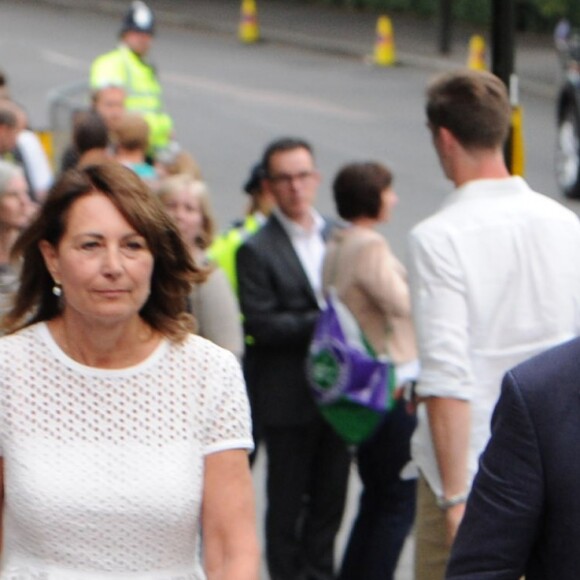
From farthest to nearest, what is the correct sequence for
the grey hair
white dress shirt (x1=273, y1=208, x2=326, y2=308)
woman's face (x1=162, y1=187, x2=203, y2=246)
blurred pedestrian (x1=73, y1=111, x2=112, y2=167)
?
blurred pedestrian (x1=73, y1=111, x2=112, y2=167) < white dress shirt (x1=273, y1=208, x2=326, y2=308) < the grey hair < woman's face (x1=162, y1=187, x2=203, y2=246)

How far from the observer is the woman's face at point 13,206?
251 inches

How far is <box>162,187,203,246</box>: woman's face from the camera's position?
6.37m

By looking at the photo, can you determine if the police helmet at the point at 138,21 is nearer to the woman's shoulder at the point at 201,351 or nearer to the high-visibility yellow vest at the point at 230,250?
the high-visibility yellow vest at the point at 230,250

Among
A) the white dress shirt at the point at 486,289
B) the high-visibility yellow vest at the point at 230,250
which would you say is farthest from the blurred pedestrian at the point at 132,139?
the white dress shirt at the point at 486,289

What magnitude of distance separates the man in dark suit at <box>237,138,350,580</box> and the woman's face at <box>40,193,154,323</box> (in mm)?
2834

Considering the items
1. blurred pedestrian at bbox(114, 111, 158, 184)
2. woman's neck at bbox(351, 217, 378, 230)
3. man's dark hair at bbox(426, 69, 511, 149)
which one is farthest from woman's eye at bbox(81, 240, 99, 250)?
blurred pedestrian at bbox(114, 111, 158, 184)

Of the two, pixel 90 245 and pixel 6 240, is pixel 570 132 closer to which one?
pixel 6 240

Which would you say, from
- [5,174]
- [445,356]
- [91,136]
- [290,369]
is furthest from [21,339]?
[91,136]

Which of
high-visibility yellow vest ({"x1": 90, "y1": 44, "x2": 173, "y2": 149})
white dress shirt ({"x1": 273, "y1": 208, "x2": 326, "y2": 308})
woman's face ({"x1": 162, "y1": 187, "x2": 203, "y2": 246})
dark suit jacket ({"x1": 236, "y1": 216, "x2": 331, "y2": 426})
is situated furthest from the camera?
high-visibility yellow vest ({"x1": 90, "y1": 44, "x2": 173, "y2": 149})

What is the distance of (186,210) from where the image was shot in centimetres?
639

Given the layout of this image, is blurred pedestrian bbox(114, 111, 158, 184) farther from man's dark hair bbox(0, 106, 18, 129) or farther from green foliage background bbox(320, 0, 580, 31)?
green foliage background bbox(320, 0, 580, 31)

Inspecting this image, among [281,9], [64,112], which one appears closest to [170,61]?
[281,9]

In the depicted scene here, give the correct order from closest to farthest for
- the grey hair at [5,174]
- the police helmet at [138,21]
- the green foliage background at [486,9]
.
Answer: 1. the grey hair at [5,174]
2. the police helmet at [138,21]
3. the green foliage background at [486,9]

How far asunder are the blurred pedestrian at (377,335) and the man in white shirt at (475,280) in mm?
1691
